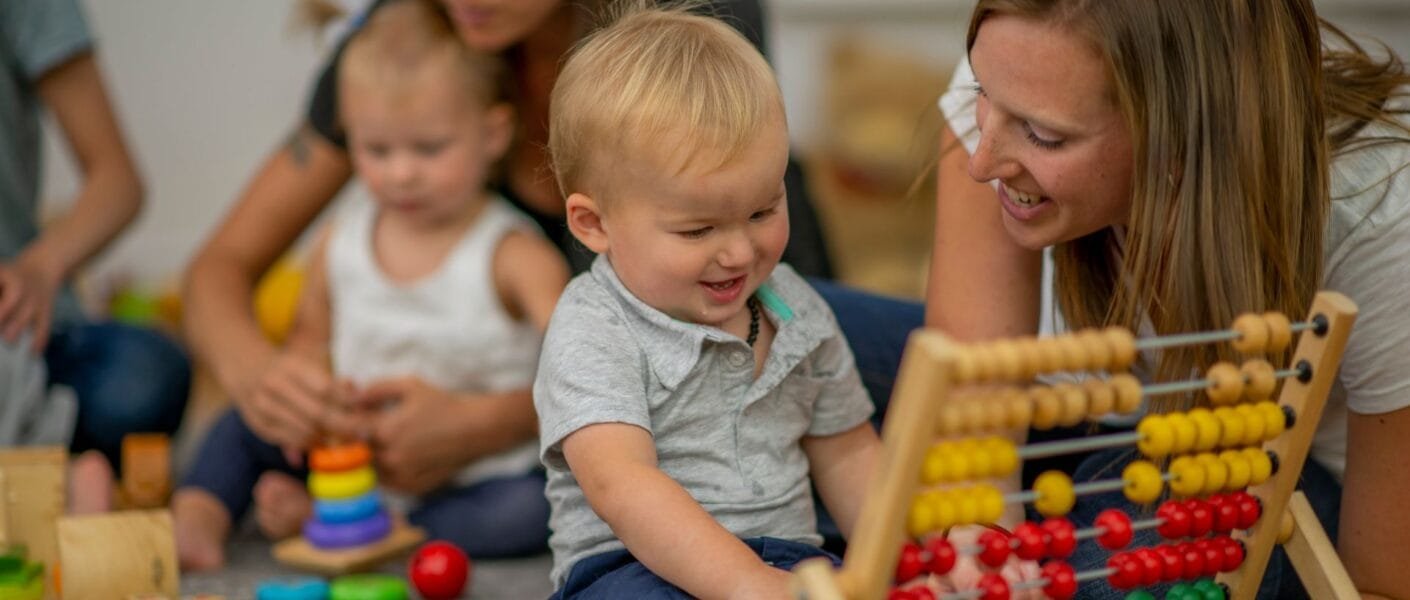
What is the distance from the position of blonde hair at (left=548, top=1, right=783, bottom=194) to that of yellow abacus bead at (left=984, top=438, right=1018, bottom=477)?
34 centimetres

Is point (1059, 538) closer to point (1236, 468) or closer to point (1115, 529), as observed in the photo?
point (1115, 529)

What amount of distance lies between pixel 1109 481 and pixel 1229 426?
0.11m

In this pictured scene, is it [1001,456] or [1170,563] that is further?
[1170,563]

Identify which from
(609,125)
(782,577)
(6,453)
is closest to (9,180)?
(6,453)

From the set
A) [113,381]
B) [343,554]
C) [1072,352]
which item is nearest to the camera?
[1072,352]

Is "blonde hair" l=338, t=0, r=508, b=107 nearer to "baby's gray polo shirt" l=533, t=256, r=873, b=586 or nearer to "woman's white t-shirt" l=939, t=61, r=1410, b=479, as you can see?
"baby's gray polo shirt" l=533, t=256, r=873, b=586

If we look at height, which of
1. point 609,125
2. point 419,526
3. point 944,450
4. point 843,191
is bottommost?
point 843,191

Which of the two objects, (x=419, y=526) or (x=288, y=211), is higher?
(x=288, y=211)

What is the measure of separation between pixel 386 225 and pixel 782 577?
125 cm

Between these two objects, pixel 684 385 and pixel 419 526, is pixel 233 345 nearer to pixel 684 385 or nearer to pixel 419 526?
pixel 419 526

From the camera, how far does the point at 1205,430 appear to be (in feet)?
4.12

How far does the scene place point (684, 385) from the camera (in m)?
1.36

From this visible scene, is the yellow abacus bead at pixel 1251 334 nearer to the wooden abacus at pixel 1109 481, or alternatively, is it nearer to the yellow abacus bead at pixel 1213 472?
the wooden abacus at pixel 1109 481

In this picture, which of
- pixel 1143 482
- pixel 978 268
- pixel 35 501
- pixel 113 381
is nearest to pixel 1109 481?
pixel 1143 482
